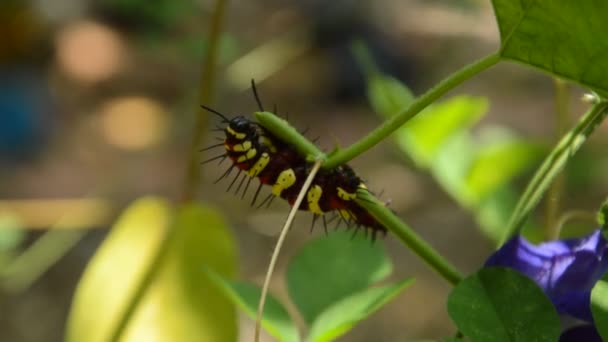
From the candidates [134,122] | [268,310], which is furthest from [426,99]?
[134,122]

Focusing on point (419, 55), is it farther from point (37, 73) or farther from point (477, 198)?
point (477, 198)

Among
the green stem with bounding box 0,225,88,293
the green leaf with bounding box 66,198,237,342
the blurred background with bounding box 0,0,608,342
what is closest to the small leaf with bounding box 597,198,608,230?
the green leaf with bounding box 66,198,237,342

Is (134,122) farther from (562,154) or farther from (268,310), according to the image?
(562,154)

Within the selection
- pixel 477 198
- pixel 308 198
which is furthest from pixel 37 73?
pixel 308 198

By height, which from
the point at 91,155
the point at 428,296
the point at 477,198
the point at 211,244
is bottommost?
the point at 428,296

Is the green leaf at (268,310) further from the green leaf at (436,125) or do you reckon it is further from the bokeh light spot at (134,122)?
the bokeh light spot at (134,122)

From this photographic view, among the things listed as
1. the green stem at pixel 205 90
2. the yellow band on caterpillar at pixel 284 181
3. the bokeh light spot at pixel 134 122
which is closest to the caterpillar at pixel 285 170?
the yellow band on caterpillar at pixel 284 181
